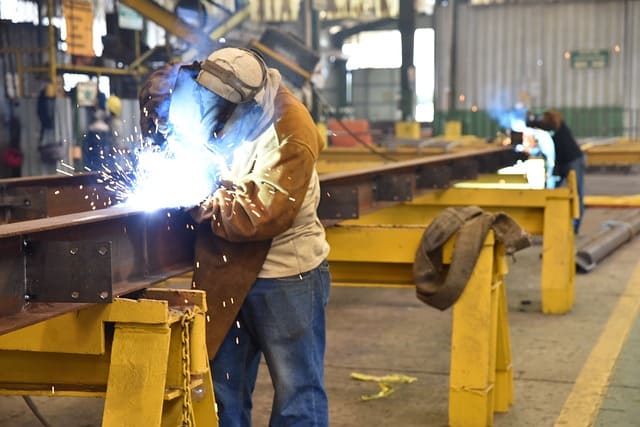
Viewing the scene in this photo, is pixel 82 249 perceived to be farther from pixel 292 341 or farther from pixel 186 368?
pixel 292 341

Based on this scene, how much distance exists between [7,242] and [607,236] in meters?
8.56

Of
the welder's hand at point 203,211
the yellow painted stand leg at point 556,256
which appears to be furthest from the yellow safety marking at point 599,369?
the welder's hand at point 203,211

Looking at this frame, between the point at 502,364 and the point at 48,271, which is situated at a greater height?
the point at 48,271

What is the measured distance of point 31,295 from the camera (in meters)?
2.84

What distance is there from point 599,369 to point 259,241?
120 inches

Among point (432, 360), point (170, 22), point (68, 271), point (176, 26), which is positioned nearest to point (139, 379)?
point (68, 271)

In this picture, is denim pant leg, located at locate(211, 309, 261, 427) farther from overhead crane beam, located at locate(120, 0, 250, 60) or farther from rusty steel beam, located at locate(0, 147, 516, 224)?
overhead crane beam, located at locate(120, 0, 250, 60)

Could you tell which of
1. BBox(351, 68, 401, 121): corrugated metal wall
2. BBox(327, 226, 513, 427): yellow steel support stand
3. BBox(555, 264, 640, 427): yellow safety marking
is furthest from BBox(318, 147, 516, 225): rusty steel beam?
BBox(351, 68, 401, 121): corrugated metal wall

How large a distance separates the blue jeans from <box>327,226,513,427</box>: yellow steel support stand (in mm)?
1212

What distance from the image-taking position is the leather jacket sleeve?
3174 mm

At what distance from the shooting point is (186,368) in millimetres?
2873

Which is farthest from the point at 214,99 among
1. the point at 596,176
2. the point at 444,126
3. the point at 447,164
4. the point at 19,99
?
the point at 444,126

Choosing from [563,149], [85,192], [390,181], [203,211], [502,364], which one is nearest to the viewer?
[203,211]

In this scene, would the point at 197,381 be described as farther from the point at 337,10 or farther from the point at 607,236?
the point at 337,10
